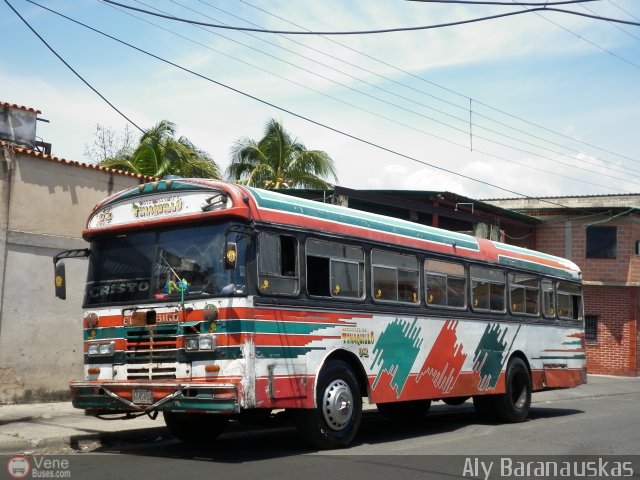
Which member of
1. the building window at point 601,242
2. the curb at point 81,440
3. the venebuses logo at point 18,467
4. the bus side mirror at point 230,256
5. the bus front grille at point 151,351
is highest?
the building window at point 601,242

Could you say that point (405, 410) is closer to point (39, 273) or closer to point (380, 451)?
point (380, 451)

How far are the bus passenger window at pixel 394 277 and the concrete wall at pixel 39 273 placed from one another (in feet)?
21.3

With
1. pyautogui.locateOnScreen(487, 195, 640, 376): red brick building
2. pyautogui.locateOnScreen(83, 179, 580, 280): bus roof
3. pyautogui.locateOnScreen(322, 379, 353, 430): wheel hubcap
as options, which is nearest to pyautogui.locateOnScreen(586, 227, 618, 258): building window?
pyautogui.locateOnScreen(487, 195, 640, 376): red brick building

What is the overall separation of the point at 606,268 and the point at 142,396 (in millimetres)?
26326

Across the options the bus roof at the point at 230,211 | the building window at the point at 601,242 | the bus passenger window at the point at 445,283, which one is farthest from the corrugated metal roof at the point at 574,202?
the bus roof at the point at 230,211

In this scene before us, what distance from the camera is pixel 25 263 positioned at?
14.8m

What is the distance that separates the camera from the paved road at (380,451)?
29.4 ft

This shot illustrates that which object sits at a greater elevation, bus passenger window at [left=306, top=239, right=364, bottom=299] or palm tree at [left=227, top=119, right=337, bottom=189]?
palm tree at [left=227, top=119, right=337, bottom=189]

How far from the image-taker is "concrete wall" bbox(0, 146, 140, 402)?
14.4m

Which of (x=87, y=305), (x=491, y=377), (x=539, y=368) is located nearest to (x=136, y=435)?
(x=87, y=305)

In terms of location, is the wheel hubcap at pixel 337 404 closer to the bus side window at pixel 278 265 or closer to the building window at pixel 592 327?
the bus side window at pixel 278 265

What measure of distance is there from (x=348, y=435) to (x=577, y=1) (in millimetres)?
8384

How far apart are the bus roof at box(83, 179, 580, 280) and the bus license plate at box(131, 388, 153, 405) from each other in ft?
6.47

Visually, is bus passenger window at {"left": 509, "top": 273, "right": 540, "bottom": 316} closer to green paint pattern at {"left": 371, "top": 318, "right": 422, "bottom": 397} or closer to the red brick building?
green paint pattern at {"left": 371, "top": 318, "right": 422, "bottom": 397}
